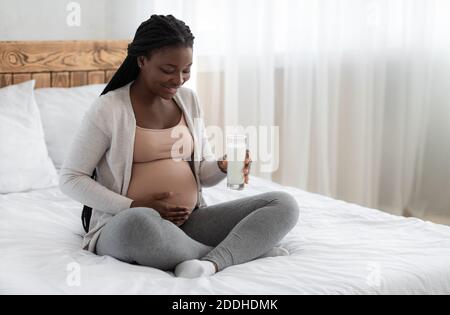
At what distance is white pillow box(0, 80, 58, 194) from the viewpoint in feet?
8.82

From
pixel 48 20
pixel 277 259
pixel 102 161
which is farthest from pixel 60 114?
pixel 277 259

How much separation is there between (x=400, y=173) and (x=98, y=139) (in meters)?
1.94

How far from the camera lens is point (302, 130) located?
354cm

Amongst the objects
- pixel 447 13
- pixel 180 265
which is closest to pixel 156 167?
pixel 180 265

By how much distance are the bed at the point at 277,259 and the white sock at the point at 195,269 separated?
3cm

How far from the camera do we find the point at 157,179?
2.01 meters

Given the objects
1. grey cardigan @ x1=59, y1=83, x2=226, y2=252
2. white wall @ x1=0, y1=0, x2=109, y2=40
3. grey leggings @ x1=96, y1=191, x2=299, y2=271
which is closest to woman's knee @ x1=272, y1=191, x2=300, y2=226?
grey leggings @ x1=96, y1=191, x2=299, y2=271

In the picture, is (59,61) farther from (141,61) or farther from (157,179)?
(157,179)

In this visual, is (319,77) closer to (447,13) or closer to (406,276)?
(447,13)

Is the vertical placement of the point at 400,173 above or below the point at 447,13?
below

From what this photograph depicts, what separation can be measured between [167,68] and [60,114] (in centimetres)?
117

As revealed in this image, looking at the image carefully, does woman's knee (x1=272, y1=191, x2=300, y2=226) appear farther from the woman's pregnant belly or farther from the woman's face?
the woman's face

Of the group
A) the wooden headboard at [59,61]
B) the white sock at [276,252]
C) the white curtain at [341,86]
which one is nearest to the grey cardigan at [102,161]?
the white sock at [276,252]

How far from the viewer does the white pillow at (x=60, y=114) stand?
2965 mm
